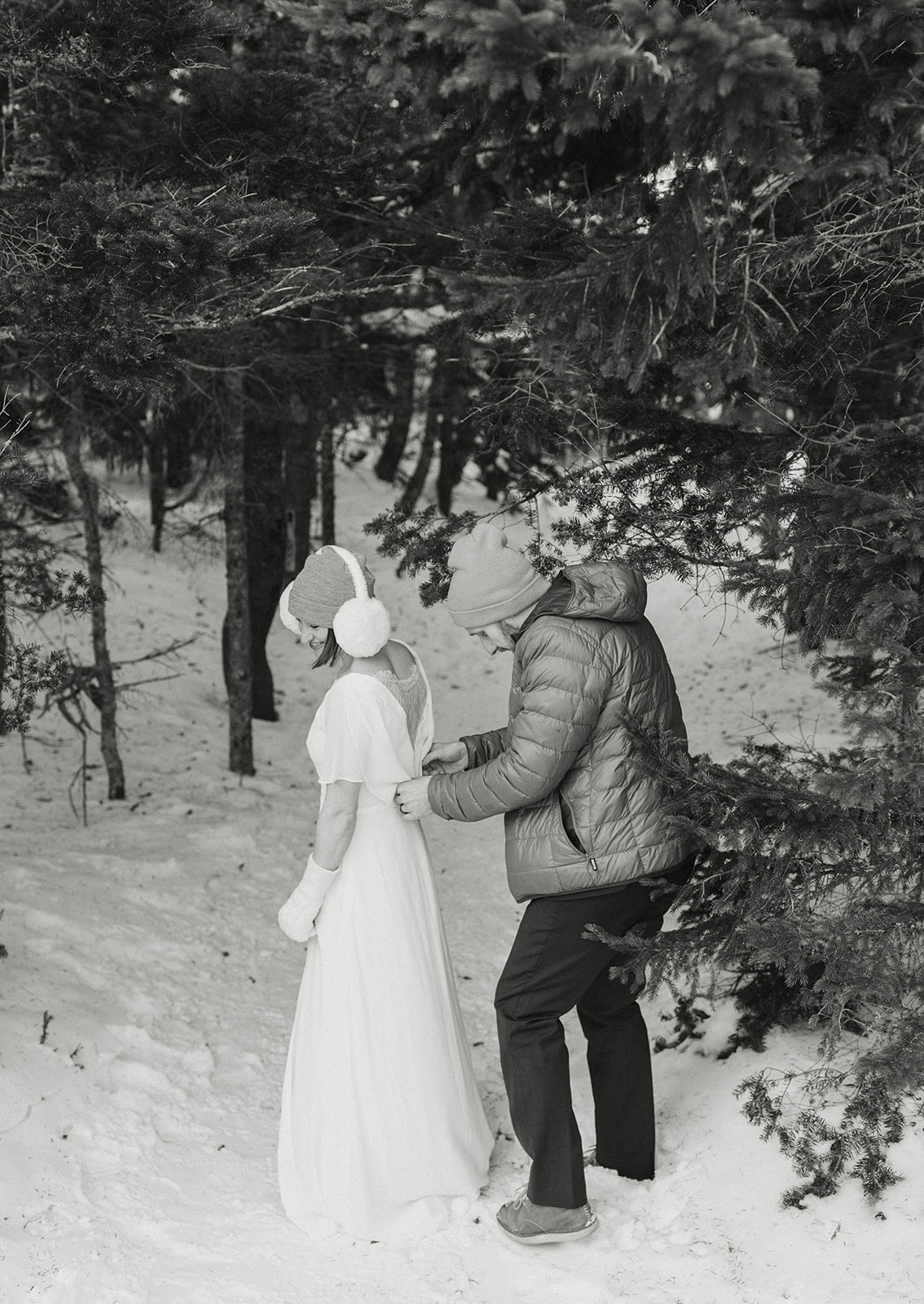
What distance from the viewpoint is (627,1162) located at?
4246mm

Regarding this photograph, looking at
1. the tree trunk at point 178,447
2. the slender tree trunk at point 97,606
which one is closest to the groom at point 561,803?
the tree trunk at point 178,447

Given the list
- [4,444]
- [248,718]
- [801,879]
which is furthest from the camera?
[248,718]

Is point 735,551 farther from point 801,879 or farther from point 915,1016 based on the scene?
point 915,1016

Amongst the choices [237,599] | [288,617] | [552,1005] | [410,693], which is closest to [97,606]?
[237,599]

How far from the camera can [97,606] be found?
843 centimetres

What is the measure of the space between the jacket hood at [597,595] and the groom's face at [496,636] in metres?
0.11

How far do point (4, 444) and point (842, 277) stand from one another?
3350 millimetres

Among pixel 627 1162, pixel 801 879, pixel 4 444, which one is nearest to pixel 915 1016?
pixel 801 879

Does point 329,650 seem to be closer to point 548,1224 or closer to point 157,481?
point 548,1224

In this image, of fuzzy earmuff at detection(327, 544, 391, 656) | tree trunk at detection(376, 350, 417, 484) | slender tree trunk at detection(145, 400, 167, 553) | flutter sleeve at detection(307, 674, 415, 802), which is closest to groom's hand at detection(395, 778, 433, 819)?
flutter sleeve at detection(307, 674, 415, 802)

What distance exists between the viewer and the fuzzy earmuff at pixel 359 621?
3971mm

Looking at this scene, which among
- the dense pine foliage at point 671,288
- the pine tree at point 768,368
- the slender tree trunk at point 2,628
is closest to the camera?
the pine tree at point 768,368

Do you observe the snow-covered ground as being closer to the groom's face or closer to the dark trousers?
the dark trousers

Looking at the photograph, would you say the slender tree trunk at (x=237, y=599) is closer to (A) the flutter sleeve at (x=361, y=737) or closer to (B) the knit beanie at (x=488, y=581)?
(A) the flutter sleeve at (x=361, y=737)
